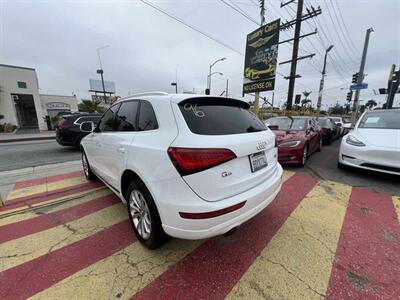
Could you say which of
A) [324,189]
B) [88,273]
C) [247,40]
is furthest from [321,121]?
[88,273]

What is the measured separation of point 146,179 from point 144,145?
0.35 meters

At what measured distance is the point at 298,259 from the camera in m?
2.12

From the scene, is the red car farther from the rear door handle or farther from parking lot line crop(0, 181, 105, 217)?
parking lot line crop(0, 181, 105, 217)

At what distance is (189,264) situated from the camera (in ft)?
6.75

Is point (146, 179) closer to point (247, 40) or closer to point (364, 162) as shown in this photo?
point (364, 162)

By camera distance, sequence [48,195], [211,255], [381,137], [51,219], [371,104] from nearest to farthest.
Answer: [211,255]
[51,219]
[48,195]
[381,137]
[371,104]

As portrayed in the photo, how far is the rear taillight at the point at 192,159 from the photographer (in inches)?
66.0

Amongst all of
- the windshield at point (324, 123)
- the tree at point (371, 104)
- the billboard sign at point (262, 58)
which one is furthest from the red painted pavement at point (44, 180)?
the tree at point (371, 104)

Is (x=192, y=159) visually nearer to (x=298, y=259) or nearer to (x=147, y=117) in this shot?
(x=147, y=117)

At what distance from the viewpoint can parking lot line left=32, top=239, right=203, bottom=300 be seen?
1739mm

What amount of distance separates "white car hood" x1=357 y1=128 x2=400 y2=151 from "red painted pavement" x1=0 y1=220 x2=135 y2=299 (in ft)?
16.8

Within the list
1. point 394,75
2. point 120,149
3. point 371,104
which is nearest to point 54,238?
point 120,149

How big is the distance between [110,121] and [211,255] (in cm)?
245

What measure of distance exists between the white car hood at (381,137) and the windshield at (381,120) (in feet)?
0.78
